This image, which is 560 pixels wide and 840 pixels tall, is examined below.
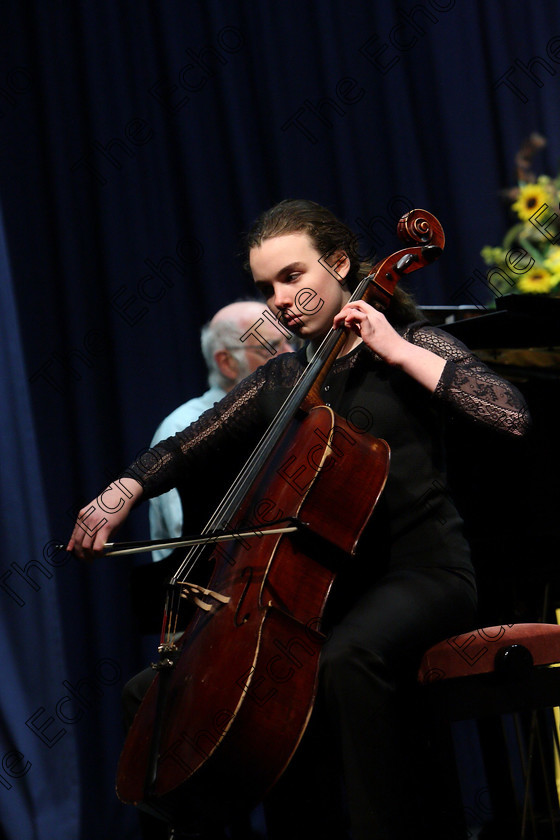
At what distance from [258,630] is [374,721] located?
0.73 ft

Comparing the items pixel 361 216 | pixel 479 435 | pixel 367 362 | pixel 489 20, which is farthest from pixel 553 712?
pixel 489 20

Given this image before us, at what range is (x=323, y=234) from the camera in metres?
1.73

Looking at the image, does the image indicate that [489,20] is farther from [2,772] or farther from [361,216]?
[2,772]

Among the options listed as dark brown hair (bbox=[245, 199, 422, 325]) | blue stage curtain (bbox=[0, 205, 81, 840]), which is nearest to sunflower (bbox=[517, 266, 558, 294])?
dark brown hair (bbox=[245, 199, 422, 325])

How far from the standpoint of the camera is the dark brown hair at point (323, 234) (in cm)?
172

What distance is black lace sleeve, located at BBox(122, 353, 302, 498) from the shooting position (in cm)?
182

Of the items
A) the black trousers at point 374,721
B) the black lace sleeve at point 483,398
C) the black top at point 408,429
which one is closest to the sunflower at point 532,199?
the black top at point 408,429

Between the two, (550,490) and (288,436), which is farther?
(550,490)

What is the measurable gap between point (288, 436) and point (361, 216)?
73.6 inches

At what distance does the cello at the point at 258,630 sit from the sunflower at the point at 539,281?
1068mm

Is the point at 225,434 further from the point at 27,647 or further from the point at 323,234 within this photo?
the point at 27,647

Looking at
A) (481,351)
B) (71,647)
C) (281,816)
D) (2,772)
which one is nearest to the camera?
(281,816)

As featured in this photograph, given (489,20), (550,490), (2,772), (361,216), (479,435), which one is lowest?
(2,772)

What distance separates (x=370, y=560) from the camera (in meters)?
1.57
